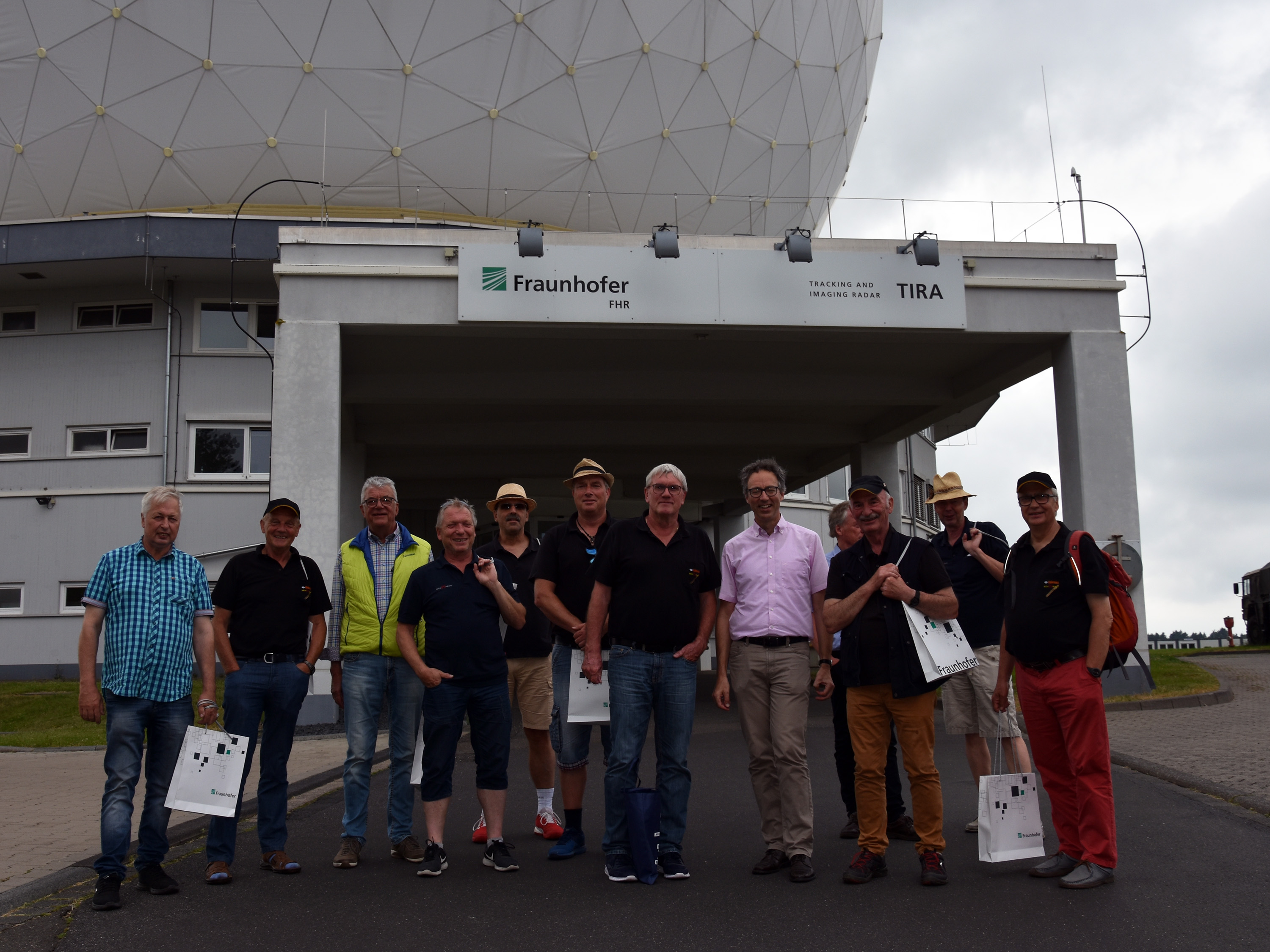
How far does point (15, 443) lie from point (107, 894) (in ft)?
65.1

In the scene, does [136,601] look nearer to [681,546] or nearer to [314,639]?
[314,639]

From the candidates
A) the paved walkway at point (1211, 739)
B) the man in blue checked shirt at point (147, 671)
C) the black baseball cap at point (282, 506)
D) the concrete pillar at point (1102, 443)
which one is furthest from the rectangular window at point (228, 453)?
the man in blue checked shirt at point (147, 671)

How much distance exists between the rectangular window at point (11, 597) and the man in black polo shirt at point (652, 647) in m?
19.5

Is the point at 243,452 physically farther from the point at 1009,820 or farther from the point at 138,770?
the point at 1009,820

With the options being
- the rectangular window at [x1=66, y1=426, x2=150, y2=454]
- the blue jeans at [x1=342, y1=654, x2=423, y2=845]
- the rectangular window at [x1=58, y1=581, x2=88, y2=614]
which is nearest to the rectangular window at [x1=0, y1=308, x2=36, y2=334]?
the rectangular window at [x1=66, y1=426, x2=150, y2=454]

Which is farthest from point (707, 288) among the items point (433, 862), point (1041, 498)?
point (433, 862)

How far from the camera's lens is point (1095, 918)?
4.32 metres

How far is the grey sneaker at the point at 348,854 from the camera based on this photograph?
5508 mm

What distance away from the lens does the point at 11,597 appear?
21.2m

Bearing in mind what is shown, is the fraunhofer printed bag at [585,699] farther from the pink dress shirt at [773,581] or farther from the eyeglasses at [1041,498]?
the eyeglasses at [1041,498]

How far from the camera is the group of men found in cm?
506

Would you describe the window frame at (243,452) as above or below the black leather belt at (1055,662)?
above

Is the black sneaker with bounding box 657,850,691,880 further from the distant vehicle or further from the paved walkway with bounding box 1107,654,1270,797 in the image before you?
the distant vehicle

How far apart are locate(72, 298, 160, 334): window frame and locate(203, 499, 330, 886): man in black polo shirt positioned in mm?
17947
